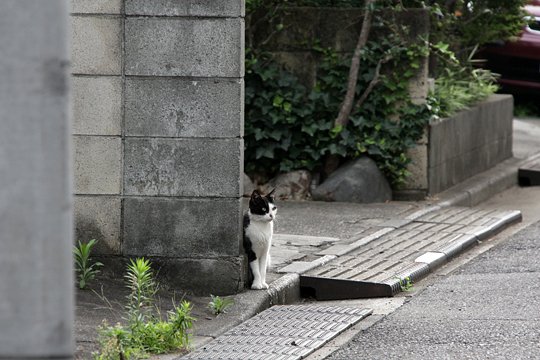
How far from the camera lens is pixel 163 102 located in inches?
287

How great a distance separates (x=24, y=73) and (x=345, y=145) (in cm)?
886

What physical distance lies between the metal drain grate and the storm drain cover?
0.52 meters

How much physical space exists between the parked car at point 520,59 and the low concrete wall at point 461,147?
3.20m

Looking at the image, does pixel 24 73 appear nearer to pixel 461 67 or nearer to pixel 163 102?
pixel 163 102

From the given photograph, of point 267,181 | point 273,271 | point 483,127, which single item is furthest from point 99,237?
point 483,127

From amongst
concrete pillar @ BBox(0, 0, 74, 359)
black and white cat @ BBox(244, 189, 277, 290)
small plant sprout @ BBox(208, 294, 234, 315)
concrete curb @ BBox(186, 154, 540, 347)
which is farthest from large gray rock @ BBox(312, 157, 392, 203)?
concrete pillar @ BBox(0, 0, 74, 359)

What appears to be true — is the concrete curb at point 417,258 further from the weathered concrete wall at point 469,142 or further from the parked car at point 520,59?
the parked car at point 520,59

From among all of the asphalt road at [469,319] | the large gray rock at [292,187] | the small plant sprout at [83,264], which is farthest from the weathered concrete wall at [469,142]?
the small plant sprout at [83,264]

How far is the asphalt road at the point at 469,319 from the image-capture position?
617 centimetres

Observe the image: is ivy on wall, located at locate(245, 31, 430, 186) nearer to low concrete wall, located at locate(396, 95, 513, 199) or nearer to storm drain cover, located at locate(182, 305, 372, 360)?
low concrete wall, located at locate(396, 95, 513, 199)

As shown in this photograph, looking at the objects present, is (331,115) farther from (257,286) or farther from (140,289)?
(140,289)

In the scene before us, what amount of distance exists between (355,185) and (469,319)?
4456 millimetres

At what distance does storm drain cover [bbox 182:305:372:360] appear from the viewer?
6.07 metres

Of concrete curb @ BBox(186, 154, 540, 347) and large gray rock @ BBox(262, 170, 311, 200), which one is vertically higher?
large gray rock @ BBox(262, 170, 311, 200)
